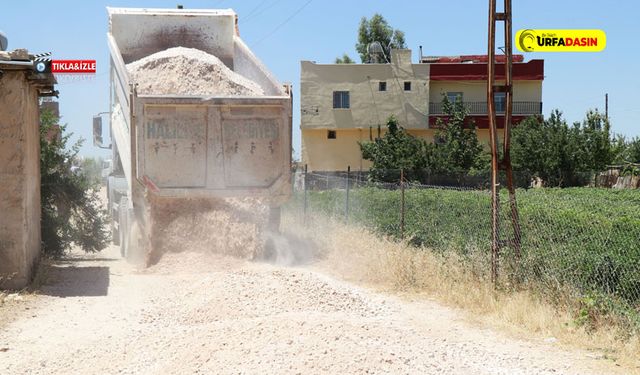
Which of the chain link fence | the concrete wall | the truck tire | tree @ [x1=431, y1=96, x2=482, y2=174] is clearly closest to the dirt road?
the concrete wall

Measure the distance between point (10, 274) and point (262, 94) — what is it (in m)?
4.84

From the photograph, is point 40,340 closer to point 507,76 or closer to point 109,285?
point 109,285

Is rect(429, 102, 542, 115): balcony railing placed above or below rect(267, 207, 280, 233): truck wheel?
above

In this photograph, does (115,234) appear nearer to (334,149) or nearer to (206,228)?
(206,228)

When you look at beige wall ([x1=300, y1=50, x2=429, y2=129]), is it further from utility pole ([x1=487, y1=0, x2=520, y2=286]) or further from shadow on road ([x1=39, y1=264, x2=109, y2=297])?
utility pole ([x1=487, y1=0, x2=520, y2=286])

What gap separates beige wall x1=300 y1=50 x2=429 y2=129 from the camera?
174 feet

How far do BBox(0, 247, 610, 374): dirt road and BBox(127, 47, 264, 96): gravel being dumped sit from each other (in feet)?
10.0

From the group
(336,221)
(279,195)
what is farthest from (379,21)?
(279,195)

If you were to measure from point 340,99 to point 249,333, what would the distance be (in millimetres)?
46531

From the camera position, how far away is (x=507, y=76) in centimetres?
1036

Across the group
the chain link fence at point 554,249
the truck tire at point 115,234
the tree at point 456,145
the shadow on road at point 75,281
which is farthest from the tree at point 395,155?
the shadow on road at point 75,281

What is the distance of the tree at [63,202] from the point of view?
14.7 m

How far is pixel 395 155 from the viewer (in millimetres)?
45750

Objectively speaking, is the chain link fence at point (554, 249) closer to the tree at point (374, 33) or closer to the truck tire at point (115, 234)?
the truck tire at point (115, 234)
